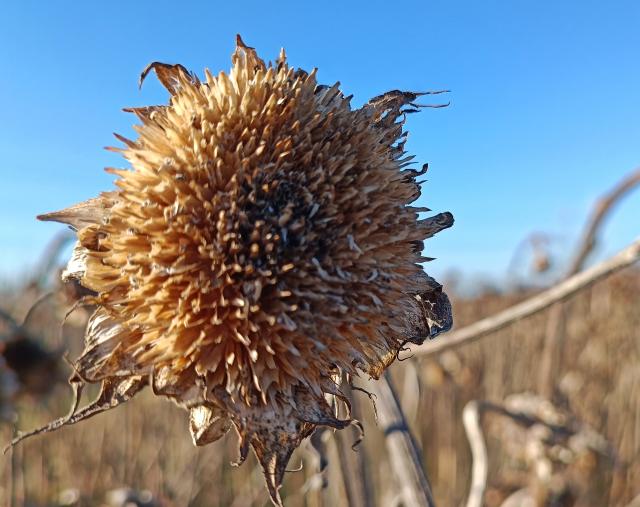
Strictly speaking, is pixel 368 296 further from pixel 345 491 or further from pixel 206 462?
pixel 206 462

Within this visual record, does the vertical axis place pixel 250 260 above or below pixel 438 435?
above

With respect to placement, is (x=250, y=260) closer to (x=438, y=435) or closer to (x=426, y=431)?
(x=438, y=435)

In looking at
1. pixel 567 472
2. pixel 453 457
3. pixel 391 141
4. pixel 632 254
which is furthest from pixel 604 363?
pixel 391 141

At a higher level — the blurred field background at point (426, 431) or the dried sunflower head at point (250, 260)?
the dried sunflower head at point (250, 260)

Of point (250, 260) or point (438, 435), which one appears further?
point (438, 435)

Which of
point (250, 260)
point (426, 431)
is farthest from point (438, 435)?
point (250, 260)

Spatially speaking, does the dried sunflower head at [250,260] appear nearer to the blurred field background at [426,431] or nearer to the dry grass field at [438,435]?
the blurred field background at [426,431]

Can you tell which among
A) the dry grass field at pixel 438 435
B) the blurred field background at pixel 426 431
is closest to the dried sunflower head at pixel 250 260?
the blurred field background at pixel 426 431

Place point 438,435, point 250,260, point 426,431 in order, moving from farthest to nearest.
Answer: point 426,431 → point 438,435 → point 250,260

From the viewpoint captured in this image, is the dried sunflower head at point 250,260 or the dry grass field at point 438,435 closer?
the dried sunflower head at point 250,260
